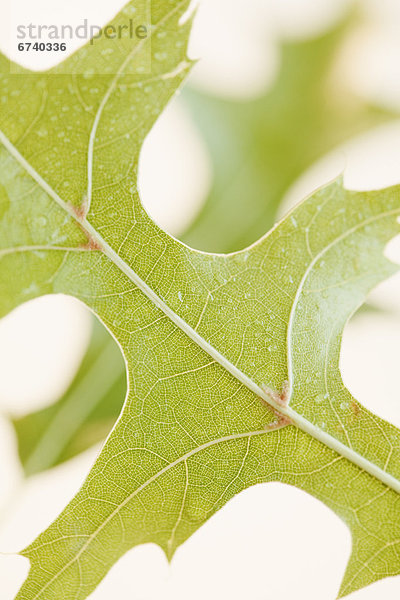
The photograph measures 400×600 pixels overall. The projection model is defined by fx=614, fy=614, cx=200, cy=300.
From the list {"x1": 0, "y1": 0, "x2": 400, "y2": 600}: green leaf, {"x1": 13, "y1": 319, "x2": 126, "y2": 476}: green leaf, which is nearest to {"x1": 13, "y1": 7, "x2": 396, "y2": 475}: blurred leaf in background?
{"x1": 13, "y1": 319, "x2": 126, "y2": 476}: green leaf

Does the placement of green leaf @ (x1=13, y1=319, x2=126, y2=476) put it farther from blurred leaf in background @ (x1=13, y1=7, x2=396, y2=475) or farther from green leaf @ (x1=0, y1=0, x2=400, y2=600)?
green leaf @ (x1=0, y1=0, x2=400, y2=600)

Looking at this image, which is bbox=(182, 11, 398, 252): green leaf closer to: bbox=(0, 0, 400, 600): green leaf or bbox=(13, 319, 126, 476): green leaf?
bbox=(13, 319, 126, 476): green leaf

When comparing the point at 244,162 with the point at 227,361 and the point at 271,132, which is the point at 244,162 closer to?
the point at 271,132

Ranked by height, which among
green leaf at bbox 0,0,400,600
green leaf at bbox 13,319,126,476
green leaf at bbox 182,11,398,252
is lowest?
green leaf at bbox 13,319,126,476

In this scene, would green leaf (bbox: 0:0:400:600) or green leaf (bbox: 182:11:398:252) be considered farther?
green leaf (bbox: 182:11:398:252)

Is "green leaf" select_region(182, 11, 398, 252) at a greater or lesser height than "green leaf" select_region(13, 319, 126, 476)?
greater

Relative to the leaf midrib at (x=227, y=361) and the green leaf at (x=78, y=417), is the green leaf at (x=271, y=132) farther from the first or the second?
the leaf midrib at (x=227, y=361)

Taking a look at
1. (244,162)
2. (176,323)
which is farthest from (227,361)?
(244,162)
